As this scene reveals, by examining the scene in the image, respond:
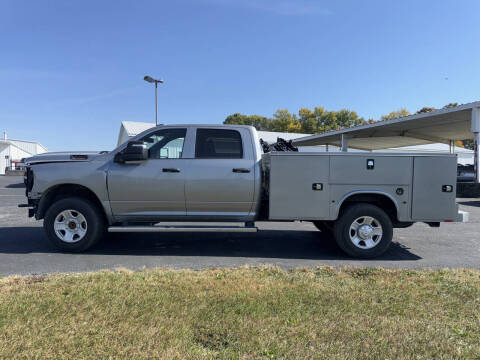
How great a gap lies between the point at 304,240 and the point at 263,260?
1738 millimetres

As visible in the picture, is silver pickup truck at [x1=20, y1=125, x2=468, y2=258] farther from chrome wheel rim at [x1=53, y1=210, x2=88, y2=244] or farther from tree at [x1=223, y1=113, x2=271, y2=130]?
tree at [x1=223, y1=113, x2=271, y2=130]

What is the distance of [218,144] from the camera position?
17.9 feet

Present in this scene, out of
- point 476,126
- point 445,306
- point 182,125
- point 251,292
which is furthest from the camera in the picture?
point 476,126

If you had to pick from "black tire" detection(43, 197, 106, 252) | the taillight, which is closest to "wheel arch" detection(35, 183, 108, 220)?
"black tire" detection(43, 197, 106, 252)

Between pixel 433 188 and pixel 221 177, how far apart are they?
3229mm

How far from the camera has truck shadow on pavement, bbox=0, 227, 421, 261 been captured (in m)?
5.43

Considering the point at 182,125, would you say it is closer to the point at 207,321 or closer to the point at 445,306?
the point at 207,321

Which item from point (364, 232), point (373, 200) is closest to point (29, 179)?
point (364, 232)

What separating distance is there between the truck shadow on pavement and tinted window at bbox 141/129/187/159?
63.3 inches

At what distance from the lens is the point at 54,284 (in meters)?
3.69

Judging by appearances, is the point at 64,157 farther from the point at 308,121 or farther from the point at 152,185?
the point at 308,121

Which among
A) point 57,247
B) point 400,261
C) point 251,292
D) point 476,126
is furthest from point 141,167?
point 476,126

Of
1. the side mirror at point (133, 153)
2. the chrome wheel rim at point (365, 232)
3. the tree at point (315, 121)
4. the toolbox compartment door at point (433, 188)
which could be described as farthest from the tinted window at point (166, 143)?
the tree at point (315, 121)

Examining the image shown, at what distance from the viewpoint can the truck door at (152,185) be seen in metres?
5.28
